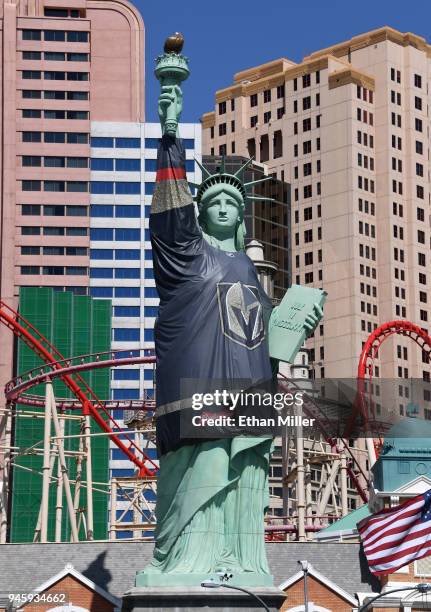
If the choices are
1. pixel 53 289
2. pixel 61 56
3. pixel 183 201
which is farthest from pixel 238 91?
pixel 183 201

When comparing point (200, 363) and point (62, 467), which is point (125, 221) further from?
point (200, 363)

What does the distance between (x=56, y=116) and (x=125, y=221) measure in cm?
880

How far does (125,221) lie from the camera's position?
341ft

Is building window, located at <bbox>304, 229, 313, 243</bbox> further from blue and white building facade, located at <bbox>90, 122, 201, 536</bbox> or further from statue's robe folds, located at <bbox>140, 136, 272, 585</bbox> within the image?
statue's robe folds, located at <bbox>140, 136, 272, 585</bbox>

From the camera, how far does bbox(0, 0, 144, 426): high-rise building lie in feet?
339

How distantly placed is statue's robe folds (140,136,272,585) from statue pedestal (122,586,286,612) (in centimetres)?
37

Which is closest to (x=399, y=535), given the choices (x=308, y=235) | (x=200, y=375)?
(x=200, y=375)

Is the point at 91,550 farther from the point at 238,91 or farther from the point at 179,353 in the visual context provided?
the point at 238,91

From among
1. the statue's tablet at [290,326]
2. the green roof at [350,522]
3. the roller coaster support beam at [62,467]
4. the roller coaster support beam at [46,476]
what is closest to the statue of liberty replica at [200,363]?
the statue's tablet at [290,326]

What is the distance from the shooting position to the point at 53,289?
102 m

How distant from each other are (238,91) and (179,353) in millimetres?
98516

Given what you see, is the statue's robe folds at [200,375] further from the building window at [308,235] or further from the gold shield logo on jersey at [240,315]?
the building window at [308,235]

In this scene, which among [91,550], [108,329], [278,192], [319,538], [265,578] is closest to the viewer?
[265,578]

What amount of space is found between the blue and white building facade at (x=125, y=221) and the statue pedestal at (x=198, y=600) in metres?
70.2
